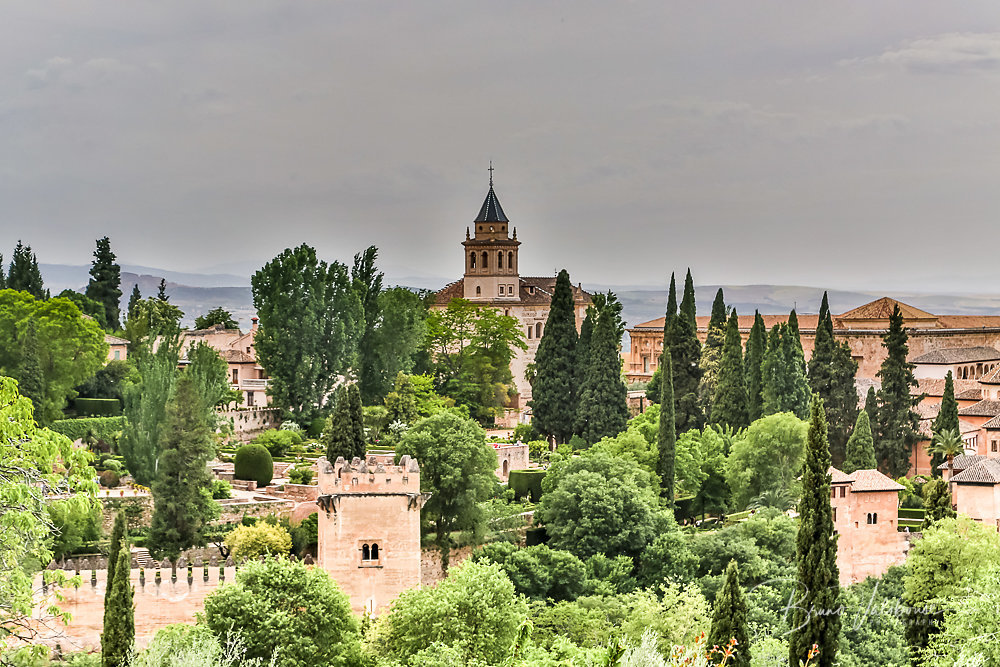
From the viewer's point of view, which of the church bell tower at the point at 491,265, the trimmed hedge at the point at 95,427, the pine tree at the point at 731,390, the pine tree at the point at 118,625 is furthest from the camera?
the church bell tower at the point at 491,265

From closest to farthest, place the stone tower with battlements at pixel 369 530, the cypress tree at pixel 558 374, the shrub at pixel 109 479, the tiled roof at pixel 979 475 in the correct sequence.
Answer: the stone tower with battlements at pixel 369 530 → the shrub at pixel 109 479 → the tiled roof at pixel 979 475 → the cypress tree at pixel 558 374

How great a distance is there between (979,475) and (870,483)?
334 centimetres

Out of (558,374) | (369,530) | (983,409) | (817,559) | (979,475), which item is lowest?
(817,559)

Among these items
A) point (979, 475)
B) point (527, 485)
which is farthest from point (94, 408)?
point (979, 475)

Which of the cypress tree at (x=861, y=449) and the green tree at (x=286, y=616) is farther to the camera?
the cypress tree at (x=861, y=449)

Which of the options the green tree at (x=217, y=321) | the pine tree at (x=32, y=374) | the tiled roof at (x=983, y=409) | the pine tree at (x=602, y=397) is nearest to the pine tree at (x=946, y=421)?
the tiled roof at (x=983, y=409)

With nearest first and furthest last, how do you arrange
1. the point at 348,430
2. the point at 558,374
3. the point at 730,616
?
the point at 730,616
the point at 348,430
the point at 558,374

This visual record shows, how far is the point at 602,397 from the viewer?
39656 millimetres

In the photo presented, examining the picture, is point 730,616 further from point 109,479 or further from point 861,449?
point 861,449

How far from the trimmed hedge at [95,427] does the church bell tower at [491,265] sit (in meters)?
22.9

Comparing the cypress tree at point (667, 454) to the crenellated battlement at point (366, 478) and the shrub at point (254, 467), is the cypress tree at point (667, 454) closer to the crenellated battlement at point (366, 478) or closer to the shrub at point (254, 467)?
the crenellated battlement at point (366, 478)

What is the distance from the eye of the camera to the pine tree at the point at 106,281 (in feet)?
165

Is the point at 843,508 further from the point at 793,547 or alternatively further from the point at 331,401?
the point at 331,401

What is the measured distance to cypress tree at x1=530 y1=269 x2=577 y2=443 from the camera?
133ft
